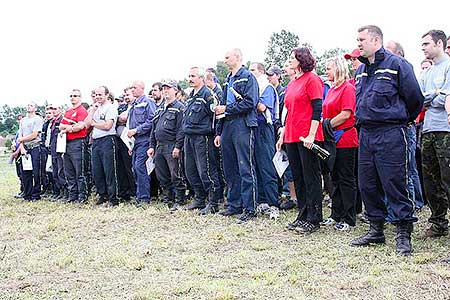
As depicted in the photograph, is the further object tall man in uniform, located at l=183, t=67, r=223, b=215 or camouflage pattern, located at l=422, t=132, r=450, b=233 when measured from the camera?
tall man in uniform, located at l=183, t=67, r=223, b=215

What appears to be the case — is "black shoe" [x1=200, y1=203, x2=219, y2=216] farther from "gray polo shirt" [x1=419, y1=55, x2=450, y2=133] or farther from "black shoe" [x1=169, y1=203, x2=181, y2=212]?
"gray polo shirt" [x1=419, y1=55, x2=450, y2=133]

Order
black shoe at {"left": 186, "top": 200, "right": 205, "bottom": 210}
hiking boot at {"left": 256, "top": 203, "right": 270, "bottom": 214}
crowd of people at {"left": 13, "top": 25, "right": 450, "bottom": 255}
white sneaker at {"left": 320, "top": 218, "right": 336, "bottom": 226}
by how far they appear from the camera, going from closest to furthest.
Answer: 1. crowd of people at {"left": 13, "top": 25, "right": 450, "bottom": 255}
2. white sneaker at {"left": 320, "top": 218, "right": 336, "bottom": 226}
3. hiking boot at {"left": 256, "top": 203, "right": 270, "bottom": 214}
4. black shoe at {"left": 186, "top": 200, "right": 205, "bottom": 210}

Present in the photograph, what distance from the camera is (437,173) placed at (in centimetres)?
546

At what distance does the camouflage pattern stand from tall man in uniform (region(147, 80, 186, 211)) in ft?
13.1

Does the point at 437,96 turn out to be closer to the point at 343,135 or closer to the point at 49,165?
the point at 343,135

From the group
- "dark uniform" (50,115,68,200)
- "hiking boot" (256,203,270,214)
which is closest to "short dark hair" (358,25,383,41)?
"hiking boot" (256,203,270,214)

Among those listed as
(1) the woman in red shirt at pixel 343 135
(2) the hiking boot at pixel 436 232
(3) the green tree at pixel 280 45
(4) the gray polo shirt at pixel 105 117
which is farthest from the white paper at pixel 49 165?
(3) the green tree at pixel 280 45

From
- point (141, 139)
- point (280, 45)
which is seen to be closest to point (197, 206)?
point (141, 139)

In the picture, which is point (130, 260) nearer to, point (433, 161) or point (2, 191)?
point (433, 161)

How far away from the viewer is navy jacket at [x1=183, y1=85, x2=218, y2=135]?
7821 mm

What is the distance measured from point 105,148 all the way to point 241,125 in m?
3.17

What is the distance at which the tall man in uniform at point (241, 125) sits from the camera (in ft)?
22.8

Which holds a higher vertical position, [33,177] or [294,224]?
[294,224]

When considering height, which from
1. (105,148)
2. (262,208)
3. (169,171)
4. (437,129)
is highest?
(437,129)
